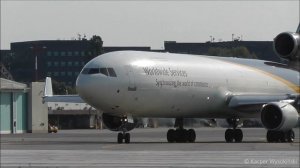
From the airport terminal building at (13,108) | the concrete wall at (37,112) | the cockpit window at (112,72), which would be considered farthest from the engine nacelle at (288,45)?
the concrete wall at (37,112)

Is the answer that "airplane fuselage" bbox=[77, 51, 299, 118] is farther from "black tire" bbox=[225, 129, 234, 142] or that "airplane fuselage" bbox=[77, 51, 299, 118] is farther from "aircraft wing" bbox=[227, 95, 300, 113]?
"black tire" bbox=[225, 129, 234, 142]

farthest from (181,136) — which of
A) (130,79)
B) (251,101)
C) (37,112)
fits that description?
(37,112)

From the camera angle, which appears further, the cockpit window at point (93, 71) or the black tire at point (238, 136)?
the black tire at point (238, 136)

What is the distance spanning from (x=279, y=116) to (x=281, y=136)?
1.85 meters

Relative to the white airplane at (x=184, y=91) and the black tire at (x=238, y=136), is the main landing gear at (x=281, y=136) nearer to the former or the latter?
the white airplane at (x=184, y=91)

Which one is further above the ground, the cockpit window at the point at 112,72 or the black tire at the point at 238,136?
the cockpit window at the point at 112,72

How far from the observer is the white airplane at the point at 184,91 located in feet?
129

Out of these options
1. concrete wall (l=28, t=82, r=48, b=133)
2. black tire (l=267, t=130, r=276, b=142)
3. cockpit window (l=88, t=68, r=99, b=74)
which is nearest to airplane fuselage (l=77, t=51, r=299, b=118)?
cockpit window (l=88, t=68, r=99, b=74)

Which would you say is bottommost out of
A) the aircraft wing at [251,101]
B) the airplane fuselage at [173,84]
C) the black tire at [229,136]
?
the black tire at [229,136]

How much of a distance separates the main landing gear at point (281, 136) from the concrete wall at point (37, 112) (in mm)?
38802

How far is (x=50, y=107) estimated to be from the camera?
327ft

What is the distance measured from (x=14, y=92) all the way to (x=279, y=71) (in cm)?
3505

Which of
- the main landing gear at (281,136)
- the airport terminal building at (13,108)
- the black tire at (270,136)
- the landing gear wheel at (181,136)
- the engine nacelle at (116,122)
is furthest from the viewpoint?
the airport terminal building at (13,108)

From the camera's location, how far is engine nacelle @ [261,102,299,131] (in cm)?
3919
